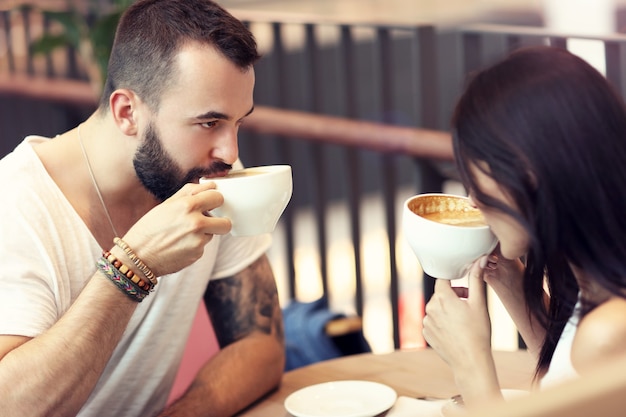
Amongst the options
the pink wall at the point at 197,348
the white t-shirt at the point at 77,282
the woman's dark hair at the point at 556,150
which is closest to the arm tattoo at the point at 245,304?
the white t-shirt at the point at 77,282

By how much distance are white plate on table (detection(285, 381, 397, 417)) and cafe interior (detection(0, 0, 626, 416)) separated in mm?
124

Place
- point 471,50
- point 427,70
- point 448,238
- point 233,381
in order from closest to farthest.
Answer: point 448,238 → point 233,381 → point 471,50 → point 427,70

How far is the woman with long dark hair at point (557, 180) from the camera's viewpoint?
1169 millimetres

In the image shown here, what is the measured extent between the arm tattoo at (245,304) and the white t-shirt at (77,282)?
0.03 meters

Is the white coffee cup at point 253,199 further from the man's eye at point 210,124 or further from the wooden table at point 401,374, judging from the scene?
the wooden table at point 401,374

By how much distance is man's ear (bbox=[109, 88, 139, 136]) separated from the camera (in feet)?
5.70

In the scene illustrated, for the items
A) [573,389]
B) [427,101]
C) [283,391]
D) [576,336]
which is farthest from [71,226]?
[427,101]

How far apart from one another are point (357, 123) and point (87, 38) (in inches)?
61.0

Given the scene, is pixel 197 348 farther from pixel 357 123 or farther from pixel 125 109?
pixel 357 123

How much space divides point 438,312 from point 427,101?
1645 millimetres

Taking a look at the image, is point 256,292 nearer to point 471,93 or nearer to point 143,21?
point 143,21

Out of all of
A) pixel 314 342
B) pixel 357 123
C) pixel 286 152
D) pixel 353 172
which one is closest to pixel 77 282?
pixel 314 342

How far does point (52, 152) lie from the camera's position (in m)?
1.72

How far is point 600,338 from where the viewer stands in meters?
1.14
